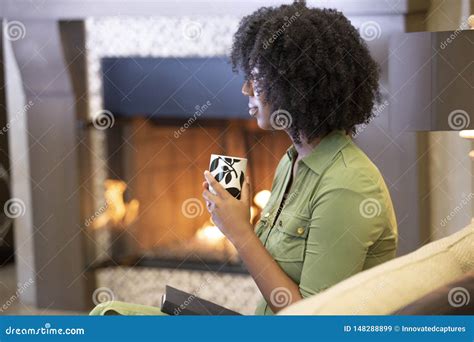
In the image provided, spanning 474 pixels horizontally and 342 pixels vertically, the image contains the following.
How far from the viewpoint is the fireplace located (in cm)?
236

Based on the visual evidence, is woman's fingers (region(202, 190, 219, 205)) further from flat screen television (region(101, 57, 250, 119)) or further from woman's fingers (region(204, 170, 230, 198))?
flat screen television (region(101, 57, 250, 119))

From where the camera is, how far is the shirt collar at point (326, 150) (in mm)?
1261

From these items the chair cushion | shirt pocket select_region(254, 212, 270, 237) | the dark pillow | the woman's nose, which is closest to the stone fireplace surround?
the woman's nose

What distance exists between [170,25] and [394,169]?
81 centimetres

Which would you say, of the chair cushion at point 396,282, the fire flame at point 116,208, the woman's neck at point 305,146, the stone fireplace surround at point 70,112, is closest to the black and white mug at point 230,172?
the woman's neck at point 305,146

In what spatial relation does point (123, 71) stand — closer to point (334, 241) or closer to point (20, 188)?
point (20, 188)

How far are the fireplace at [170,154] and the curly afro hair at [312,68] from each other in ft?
3.25

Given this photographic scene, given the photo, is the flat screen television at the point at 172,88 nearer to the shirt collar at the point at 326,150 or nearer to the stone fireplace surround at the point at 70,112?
the stone fireplace surround at the point at 70,112

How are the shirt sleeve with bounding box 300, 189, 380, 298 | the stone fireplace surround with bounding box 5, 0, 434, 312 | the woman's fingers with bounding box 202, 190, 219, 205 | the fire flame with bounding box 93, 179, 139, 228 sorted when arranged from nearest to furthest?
the shirt sleeve with bounding box 300, 189, 380, 298 → the woman's fingers with bounding box 202, 190, 219, 205 → the stone fireplace surround with bounding box 5, 0, 434, 312 → the fire flame with bounding box 93, 179, 139, 228

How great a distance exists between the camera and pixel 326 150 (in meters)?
1.28

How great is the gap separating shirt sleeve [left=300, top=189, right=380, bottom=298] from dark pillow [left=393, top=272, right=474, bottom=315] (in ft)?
0.52

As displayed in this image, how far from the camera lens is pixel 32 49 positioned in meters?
2.41
